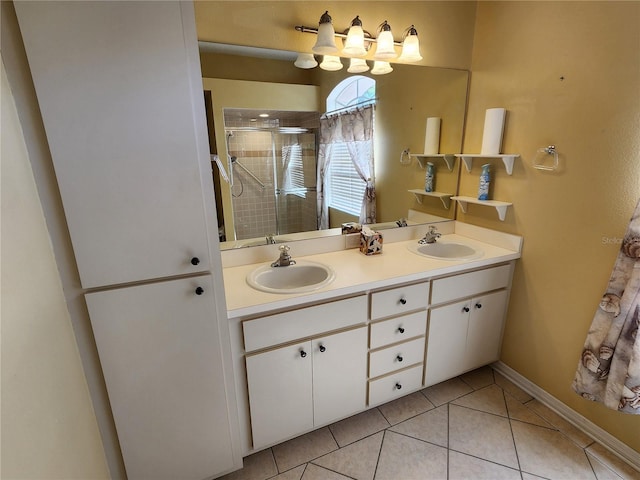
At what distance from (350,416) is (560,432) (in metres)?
1.11

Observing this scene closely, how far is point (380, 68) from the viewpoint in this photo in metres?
1.82

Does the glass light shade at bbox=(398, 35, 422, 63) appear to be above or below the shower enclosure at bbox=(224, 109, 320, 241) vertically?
above

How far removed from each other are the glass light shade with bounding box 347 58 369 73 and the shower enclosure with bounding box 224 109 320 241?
318mm

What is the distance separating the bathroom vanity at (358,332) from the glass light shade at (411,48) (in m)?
1.08

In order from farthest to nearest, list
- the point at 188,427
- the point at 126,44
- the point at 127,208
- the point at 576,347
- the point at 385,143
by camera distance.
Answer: the point at 385,143, the point at 576,347, the point at 188,427, the point at 127,208, the point at 126,44

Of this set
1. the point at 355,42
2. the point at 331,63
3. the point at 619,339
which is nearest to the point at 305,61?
the point at 331,63

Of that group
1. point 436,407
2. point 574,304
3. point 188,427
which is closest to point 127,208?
point 188,427

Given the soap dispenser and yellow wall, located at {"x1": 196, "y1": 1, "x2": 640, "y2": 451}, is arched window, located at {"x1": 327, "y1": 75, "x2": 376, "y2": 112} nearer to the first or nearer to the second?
yellow wall, located at {"x1": 196, "y1": 1, "x2": 640, "y2": 451}

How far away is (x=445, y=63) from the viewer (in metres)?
1.93

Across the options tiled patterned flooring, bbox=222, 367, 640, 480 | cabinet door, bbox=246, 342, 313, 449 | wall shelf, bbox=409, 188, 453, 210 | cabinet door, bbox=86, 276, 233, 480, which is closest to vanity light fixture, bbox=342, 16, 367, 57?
wall shelf, bbox=409, 188, 453, 210

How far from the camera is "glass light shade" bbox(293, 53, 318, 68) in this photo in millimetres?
1619

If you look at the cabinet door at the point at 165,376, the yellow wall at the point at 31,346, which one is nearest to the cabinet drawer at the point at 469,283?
the cabinet door at the point at 165,376

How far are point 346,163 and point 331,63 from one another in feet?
1.84

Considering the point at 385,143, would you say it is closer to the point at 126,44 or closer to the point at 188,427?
the point at 126,44
